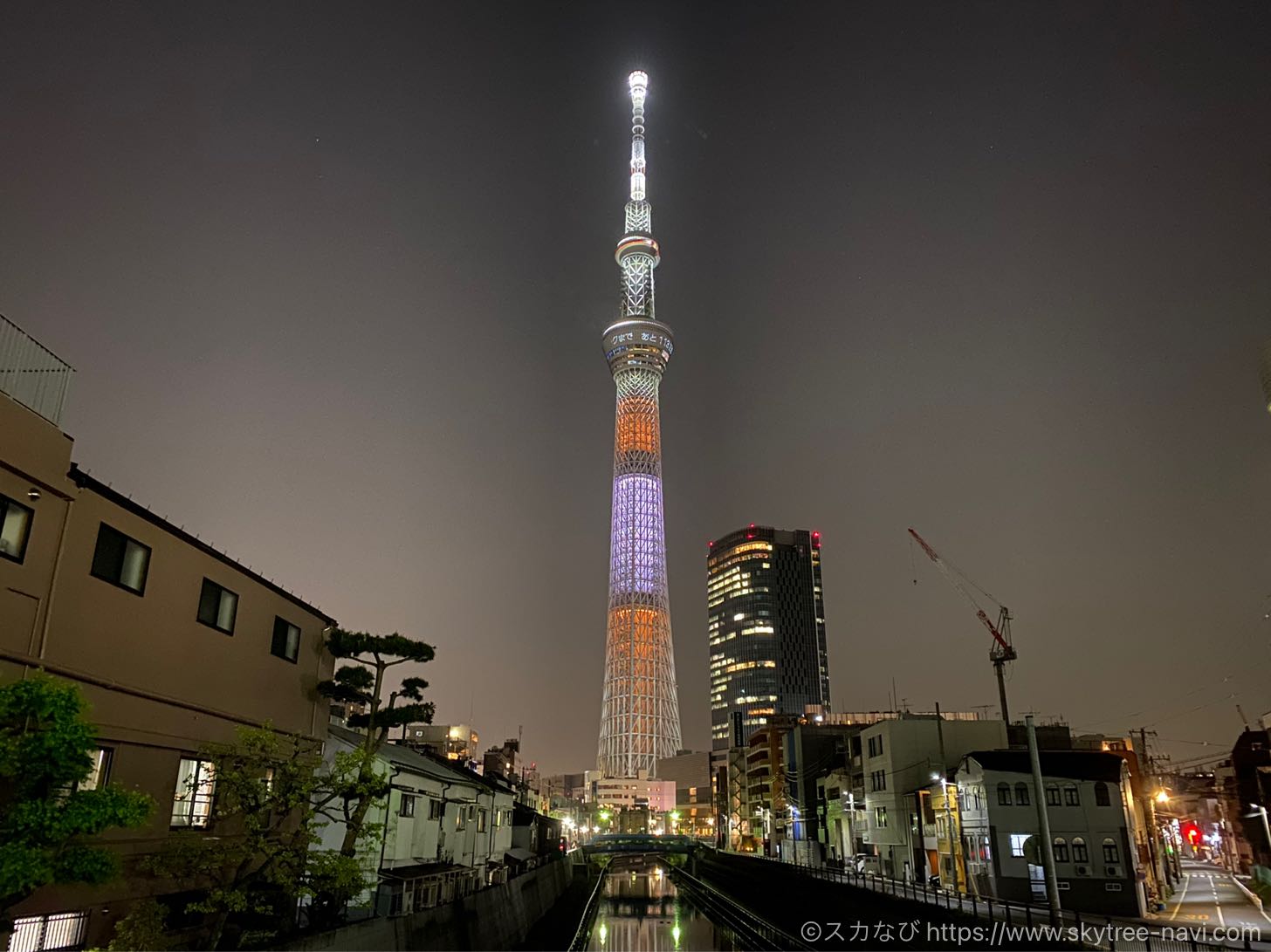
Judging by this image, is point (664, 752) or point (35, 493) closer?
point (35, 493)

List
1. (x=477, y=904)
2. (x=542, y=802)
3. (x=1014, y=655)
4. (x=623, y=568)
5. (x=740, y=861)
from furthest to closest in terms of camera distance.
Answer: (x=623, y=568) < (x=542, y=802) < (x=1014, y=655) < (x=740, y=861) < (x=477, y=904)

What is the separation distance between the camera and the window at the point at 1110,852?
36.1 meters

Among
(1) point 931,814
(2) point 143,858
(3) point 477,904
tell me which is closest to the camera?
(2) point 143,858

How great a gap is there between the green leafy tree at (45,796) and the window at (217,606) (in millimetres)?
8129

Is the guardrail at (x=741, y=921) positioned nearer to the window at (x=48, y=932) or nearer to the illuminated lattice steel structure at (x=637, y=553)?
the window at (x=48, y=932)

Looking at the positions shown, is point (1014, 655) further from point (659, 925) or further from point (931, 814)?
point (659, 925)

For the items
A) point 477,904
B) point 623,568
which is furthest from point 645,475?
point 477,904

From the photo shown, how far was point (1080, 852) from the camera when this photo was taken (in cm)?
3612

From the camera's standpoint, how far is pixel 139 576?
16266 millimetres

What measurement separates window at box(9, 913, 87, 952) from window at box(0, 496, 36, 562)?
17.4 feet

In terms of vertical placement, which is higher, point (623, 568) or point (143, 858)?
point (623, 568)

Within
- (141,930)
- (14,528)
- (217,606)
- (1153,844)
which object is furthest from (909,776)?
(14,528)

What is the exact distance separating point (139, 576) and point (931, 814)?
42.6 metres

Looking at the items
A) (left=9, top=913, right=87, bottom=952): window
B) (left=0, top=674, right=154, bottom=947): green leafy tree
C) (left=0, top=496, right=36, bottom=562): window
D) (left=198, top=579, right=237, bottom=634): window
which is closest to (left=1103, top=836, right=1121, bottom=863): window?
(left=198, top=579, right=237, bottom=634): window
